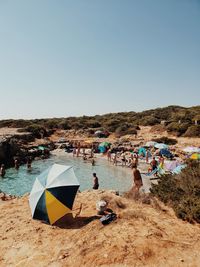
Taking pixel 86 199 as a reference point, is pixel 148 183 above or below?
below

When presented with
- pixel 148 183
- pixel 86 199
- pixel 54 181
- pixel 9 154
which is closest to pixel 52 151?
pixel 9 154

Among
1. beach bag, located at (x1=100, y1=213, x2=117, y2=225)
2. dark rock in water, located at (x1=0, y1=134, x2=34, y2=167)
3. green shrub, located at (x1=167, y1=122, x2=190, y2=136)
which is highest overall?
A: green shrub, located at (x1=167, y1=122, x2=190, y2=136)

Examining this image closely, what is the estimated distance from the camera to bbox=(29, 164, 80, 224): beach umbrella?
776 centimetres

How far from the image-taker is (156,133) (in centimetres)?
4244

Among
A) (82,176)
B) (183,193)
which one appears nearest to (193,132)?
(82,176)

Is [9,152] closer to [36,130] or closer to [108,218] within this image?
[36,130]

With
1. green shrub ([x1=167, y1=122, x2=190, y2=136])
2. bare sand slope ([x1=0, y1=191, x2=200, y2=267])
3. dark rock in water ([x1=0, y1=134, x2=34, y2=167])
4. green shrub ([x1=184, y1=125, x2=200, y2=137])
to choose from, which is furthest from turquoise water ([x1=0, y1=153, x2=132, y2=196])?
green shrub ([x1=167, y1=122, x2=190, y2=136])

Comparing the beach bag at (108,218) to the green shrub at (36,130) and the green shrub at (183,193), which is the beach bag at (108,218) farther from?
the green shrub at (36,130)

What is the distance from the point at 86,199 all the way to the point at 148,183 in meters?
8.22

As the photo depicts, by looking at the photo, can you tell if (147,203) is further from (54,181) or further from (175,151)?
(175,151)

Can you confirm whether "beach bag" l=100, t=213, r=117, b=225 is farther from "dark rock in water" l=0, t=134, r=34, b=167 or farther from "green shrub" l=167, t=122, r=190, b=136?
"green shrub" l=167, t=122, r=190, b=136

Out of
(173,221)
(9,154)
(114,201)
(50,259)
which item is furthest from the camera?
(9,154)

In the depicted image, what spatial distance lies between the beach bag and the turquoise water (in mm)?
8614

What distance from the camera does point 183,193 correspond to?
9570mm
